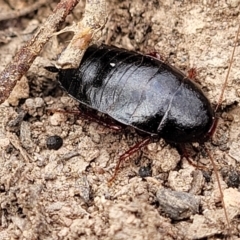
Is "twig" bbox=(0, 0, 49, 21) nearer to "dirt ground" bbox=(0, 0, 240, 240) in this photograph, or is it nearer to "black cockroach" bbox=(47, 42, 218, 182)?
"dirt ground" bbox=(0, 0, 240, 240)

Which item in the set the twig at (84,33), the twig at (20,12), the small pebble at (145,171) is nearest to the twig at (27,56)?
the twig at (84,33)

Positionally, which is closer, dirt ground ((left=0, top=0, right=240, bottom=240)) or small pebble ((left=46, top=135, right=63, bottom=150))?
dirt ground ((left=0, top=0, right=240, bottom=240))

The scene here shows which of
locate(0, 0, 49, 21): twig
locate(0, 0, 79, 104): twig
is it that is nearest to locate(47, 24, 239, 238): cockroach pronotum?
locate(0, 0, 79, 104): twig

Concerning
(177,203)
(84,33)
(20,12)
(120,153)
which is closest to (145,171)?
(120,153)

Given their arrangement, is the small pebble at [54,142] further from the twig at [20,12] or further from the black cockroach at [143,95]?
the twig at [20,12]

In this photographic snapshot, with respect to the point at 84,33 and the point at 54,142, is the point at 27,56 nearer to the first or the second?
the point at 84,33

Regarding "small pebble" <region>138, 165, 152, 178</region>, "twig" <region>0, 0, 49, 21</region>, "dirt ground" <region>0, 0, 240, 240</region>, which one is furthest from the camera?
"twig" <region>0, 0, 49, 21</region>

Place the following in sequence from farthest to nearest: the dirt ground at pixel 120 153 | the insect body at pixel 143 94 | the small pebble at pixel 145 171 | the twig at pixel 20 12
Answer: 1. the twig at pixel 20 12
2. the insect body at pixel 143 94
3. the small pebble at pixel 145 171
4. the dirt ground at pixel 120 153

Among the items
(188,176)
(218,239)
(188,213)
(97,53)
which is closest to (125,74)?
(97,53)
